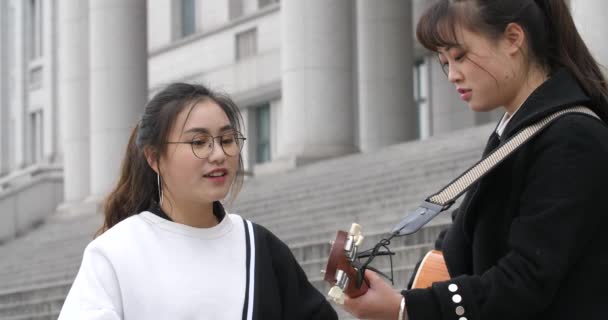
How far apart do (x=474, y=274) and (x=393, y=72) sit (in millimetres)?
22463

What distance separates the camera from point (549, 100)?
3.45 m

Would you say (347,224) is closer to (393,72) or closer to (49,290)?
(49,290)

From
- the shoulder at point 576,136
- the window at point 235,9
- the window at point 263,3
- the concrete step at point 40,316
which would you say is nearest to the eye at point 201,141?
the shoulder at point 576,136

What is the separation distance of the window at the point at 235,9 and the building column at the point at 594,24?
859 inches

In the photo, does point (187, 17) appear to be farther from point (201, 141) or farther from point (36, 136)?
point (201, 141)

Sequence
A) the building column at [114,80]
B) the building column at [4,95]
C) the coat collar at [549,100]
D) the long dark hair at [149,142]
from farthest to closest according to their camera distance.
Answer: the building column at [4,95], the building column at [114,80], the long dark hair at [149,142], the coat collar at [549,100]

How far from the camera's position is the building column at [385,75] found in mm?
25625

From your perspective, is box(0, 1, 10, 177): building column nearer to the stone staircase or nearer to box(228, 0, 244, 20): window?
box(228, 0, 244, 20): window

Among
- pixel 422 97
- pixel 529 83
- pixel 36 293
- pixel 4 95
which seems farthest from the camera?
pixel 4 95

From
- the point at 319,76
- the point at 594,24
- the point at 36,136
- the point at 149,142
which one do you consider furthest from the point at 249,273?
the point at 36,136

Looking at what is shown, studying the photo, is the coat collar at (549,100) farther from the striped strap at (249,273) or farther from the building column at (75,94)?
the building column at (75,94)

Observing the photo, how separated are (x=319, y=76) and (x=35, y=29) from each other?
73.5 feet

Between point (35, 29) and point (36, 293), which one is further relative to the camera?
point (35, 29)

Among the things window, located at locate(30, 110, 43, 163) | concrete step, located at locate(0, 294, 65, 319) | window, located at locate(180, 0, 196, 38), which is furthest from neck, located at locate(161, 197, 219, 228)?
window, located at locate(30, 110, 43, 163)
